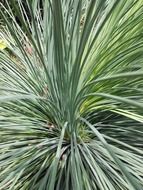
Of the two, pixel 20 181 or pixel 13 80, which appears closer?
pixel 20 181

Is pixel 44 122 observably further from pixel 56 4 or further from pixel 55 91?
pixel 56 4

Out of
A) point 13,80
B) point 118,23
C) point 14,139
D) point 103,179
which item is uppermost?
point 118,23

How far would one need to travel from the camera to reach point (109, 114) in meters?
1.19

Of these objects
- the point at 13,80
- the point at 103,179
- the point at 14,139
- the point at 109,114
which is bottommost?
the point at 103,179

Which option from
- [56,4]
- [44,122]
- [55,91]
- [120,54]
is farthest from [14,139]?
[56,4]

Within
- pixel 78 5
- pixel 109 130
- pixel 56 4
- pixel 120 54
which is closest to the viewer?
pixel 56 4

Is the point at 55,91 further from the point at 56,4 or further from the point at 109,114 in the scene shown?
the point at 56,4

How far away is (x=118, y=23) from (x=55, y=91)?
0.29 m

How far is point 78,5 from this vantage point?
0.92 meters

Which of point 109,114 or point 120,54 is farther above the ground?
point 120,54

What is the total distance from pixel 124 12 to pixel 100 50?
0.14m

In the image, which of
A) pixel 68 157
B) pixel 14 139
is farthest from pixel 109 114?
pixel 14 139

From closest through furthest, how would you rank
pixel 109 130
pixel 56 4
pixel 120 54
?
1. pixel 56 4
2. pixel 120 54
3. pixel 109 130

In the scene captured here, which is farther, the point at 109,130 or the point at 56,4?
the point at 109,130
